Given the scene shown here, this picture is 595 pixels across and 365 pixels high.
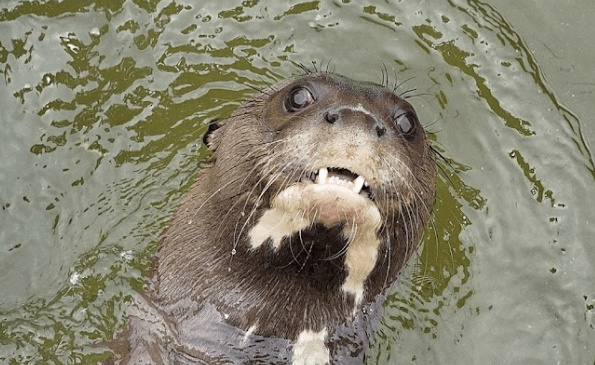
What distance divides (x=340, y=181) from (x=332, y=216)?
122 millimetres

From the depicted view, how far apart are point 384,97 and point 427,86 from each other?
2023mm

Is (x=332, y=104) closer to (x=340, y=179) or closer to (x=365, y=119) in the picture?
(x=365, y=119)

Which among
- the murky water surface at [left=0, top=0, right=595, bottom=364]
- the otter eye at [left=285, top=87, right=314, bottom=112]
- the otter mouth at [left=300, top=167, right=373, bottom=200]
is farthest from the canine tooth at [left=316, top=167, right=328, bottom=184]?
the murky water surface at [left=0, top=0, right=595, bottom=364]

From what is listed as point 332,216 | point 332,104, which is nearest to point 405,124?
point 332,104

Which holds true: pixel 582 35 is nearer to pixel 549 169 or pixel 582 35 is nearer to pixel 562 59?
pixel 562 59

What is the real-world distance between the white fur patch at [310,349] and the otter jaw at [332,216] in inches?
9.8

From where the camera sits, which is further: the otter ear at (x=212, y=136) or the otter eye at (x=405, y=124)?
the otter ear at (x=212, y=136)

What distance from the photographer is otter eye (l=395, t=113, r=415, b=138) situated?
3430 mm

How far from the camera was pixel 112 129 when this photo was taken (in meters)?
5.05

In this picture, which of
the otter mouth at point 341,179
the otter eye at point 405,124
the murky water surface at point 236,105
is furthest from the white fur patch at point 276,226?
the murky water surface at point 236,105

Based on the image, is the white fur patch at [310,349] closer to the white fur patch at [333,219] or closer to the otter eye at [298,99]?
the white fur patch at [333,219]

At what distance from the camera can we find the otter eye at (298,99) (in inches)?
133

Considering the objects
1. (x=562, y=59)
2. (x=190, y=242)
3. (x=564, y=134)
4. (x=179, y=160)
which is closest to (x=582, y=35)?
(x=562, y=59)

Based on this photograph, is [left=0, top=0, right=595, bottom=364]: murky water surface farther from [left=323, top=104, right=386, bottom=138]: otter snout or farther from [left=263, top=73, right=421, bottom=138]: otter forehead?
[left=323, top=104, right=386, bottom=138]: otter snout
